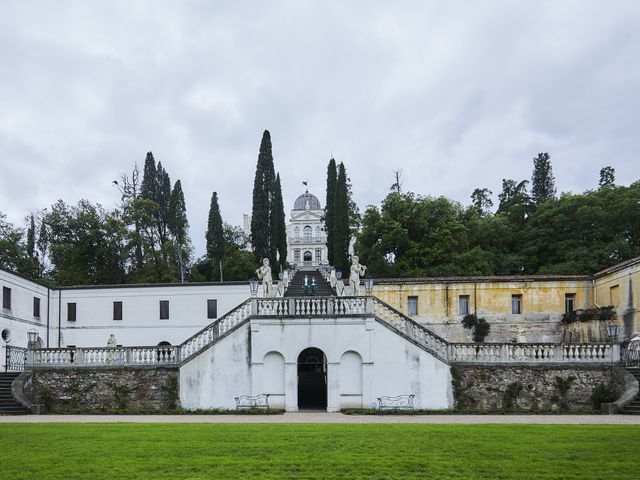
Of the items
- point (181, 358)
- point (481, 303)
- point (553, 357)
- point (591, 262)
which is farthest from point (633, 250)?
point (181, 358)

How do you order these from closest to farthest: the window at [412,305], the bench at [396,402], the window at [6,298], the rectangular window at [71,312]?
1. the bench at [396,402]
2. the window at [6,298]
3. the window at [412,305]
4. the rectangular window at [71,312]

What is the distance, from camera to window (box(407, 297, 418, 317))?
43.8m

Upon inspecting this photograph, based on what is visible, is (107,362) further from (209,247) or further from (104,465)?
(209,247)

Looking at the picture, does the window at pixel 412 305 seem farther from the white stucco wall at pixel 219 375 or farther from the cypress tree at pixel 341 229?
the cypress tree at pixel 341 229

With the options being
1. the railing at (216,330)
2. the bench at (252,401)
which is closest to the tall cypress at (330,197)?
the railing at (216,330)

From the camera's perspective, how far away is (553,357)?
1087 inches

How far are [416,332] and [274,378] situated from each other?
6.37m

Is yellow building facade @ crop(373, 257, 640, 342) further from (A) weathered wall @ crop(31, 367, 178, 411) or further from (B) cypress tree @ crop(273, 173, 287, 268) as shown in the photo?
(B) cypress tree @ crop(273, 173, 287, 268)

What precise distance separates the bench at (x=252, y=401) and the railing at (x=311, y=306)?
11.2 ft

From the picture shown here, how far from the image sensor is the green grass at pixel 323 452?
1175 centimetres

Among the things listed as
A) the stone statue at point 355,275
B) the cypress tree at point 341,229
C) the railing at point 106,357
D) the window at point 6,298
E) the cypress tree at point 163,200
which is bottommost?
the railing at point 106,357

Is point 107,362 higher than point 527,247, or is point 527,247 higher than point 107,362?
point 527,247

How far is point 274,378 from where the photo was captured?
94.2 ft

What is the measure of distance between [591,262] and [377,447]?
147ft
